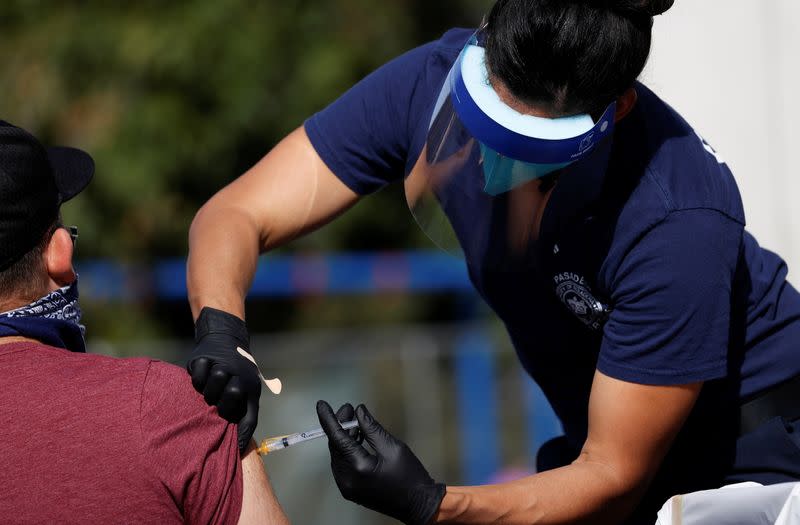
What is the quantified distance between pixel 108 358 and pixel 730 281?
1.17 m

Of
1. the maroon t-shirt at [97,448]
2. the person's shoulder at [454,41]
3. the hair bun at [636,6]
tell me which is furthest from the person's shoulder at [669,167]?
the maroon t-shirt at [97,448]

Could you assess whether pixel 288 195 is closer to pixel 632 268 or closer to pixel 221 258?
pixel 221 258

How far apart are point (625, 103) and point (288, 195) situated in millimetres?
844

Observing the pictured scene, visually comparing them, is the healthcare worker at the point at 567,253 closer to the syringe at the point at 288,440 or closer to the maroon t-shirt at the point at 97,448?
the syringe at the point at 288,440

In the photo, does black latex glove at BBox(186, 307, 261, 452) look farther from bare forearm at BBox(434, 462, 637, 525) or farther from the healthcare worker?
bare forearm at BBox(434, 462, 637, 525)

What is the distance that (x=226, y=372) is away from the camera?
2.00 m

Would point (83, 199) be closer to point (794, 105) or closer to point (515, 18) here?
point (794, 105)

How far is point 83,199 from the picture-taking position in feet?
21.9

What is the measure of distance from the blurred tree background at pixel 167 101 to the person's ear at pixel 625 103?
15.3 ft

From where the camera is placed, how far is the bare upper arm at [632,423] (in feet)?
7.27

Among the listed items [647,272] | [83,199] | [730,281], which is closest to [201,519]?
[647,272]

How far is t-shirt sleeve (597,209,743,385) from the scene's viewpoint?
214cm

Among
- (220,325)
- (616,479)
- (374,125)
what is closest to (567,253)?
(616,479)

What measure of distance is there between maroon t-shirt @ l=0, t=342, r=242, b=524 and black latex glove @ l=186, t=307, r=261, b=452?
75mm
